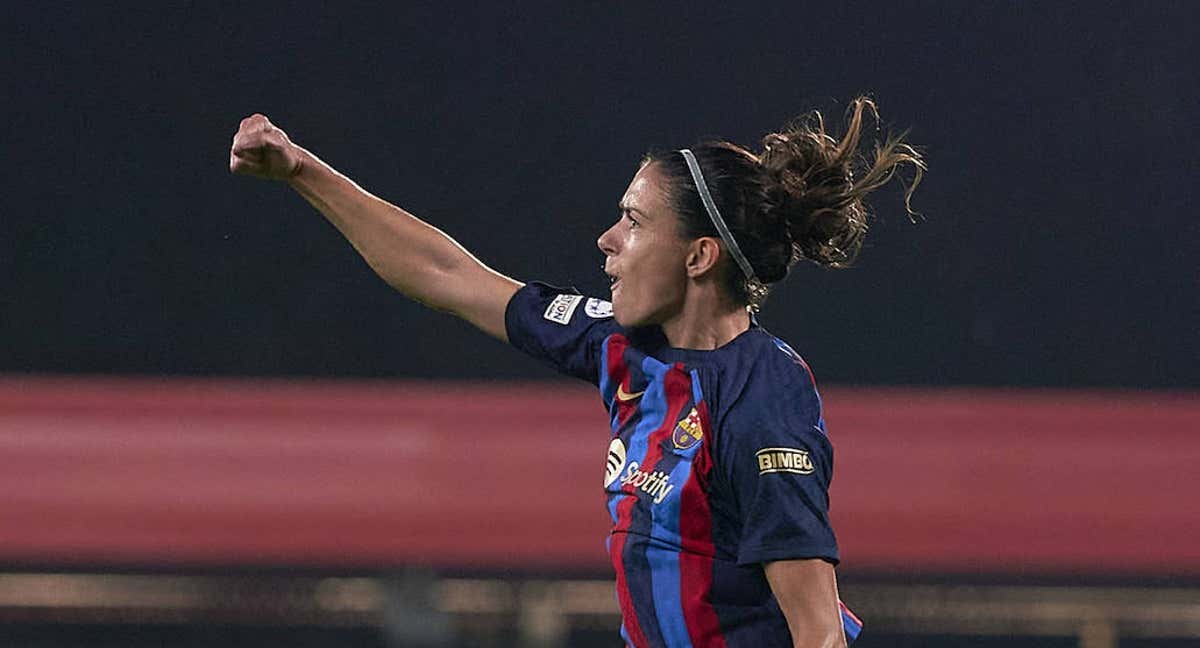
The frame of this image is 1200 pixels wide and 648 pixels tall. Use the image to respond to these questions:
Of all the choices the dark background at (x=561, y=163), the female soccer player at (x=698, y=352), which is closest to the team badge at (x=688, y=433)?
the female soccer player at (x=698, y=352)

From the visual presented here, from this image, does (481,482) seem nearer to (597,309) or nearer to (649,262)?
(597,309)

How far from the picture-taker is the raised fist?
1.53m

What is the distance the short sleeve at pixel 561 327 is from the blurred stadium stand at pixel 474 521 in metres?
1.25

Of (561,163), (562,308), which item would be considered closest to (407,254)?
(562,308)

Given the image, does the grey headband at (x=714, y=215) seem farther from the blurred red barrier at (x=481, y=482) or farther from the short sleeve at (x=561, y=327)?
the blurred red barrier at (x=481, y=482)

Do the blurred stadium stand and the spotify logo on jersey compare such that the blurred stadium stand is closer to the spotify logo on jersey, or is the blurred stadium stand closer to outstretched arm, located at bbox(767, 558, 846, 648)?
the spotify logo on jersey

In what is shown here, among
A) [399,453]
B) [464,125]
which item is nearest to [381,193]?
[464,125]

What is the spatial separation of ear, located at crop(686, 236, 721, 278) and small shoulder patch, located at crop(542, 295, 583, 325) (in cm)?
16

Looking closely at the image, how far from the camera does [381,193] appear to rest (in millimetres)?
3436

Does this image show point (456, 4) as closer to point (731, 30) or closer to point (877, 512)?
point (731, 30)

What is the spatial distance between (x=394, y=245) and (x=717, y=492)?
44cm

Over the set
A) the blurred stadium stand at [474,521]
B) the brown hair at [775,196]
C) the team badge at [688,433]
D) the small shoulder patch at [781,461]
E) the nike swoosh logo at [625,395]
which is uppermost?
the brown hair at [775,196]

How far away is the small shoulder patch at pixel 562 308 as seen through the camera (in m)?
1.58

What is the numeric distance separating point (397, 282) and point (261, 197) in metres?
1.86
